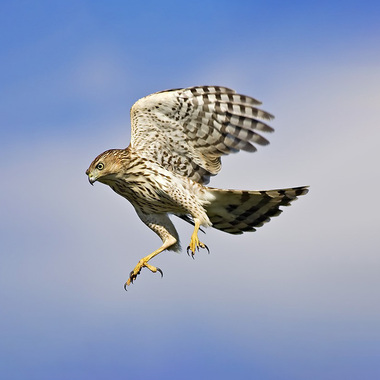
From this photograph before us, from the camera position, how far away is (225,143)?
1862 cm

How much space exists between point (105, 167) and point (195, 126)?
1.38 metres

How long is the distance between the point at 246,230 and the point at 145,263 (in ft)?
5.57

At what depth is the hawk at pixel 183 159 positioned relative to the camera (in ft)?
60.3

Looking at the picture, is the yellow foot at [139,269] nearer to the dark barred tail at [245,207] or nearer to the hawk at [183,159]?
the hawk at [183,159]

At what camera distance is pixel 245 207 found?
19062 mm

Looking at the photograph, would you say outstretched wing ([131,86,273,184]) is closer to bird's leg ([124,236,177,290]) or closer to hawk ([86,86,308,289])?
hawk ([86,86,308,289])

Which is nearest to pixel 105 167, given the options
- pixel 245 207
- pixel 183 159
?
pixel 183 159

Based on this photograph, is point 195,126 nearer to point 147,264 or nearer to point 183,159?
point 183,159

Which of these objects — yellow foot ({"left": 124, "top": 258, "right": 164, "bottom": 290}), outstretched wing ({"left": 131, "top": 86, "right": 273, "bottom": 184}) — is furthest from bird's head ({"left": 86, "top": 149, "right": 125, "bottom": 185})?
yellow foot ({"left": 124, "top": 258, "right": 164, "bottom": 290})

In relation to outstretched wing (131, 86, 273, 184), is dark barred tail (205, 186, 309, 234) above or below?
below

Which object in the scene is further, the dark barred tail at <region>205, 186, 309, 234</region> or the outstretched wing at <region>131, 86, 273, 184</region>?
the dark barred tail at <region>205, 186, 309, 234</region>

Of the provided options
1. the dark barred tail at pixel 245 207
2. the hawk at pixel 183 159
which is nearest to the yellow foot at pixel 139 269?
the hawk at pixel 183 159

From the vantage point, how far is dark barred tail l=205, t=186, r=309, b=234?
61.6 ft

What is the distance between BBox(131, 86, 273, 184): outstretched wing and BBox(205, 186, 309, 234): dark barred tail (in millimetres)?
435
